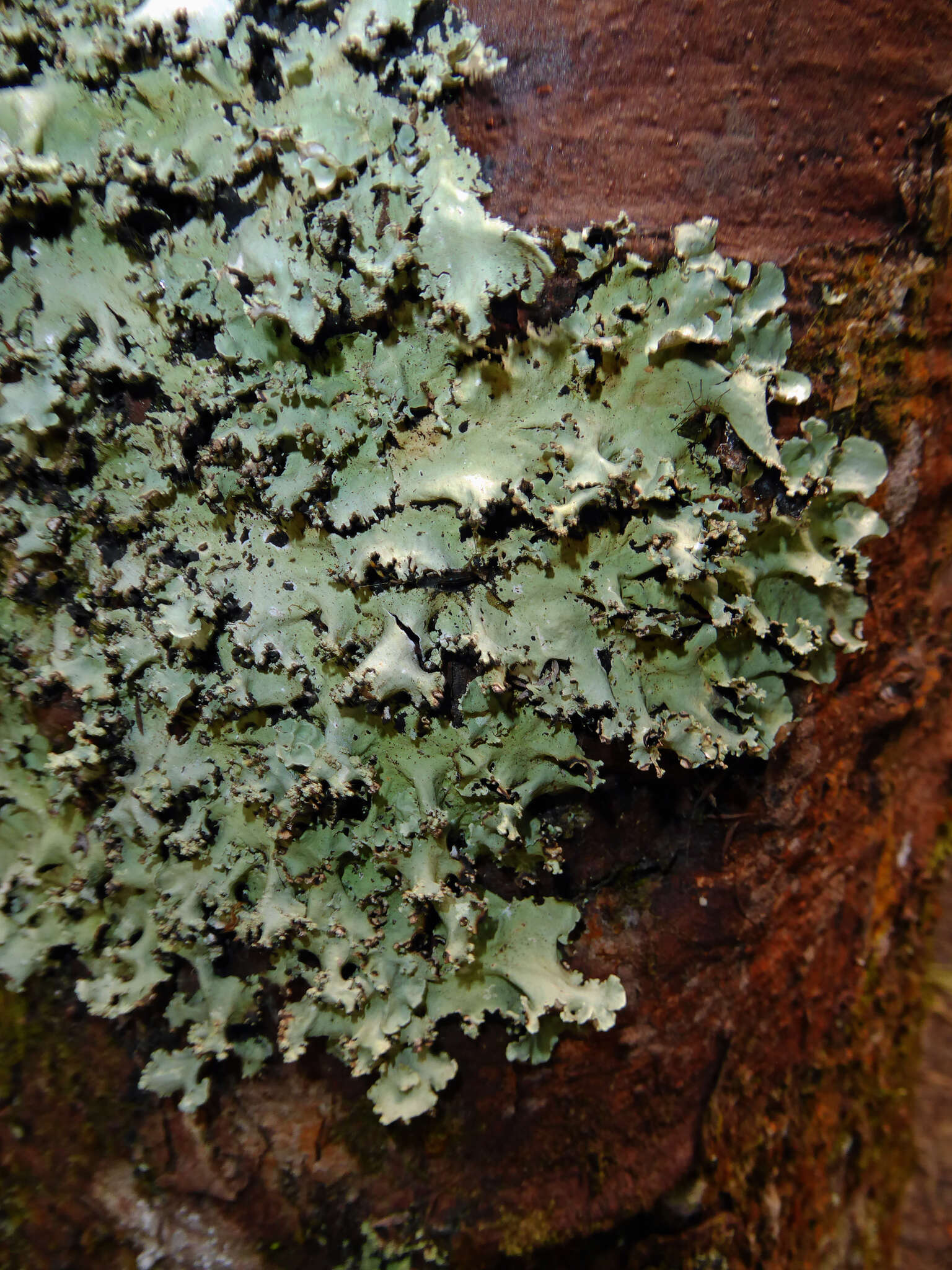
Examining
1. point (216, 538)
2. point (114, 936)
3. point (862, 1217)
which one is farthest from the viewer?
point (862, 1217)

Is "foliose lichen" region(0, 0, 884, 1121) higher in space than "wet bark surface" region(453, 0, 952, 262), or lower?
lower

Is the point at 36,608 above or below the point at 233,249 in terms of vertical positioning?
below

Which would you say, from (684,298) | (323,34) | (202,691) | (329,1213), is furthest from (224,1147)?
(323,34)

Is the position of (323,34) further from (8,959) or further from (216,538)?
(8,959)

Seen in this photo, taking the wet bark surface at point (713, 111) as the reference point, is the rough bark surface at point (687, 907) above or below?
below

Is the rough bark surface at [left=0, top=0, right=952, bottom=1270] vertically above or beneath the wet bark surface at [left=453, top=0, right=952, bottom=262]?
beneath
